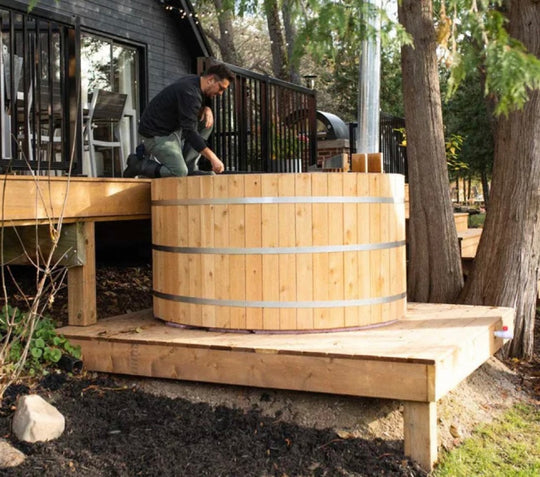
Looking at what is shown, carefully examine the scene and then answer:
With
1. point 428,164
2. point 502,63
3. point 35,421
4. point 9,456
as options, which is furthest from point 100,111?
point 502,63

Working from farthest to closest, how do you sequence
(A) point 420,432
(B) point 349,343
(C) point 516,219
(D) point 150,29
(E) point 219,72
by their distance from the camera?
(D) point 150,29 < (C) point 516,219 < (E) point 219,72 < (B) point 349,343 < (A) point 420,432

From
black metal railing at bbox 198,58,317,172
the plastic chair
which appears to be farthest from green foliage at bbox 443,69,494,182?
the plastic chair

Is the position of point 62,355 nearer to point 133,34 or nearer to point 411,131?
point 411,131

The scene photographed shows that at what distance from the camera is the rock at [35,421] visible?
3320 mm

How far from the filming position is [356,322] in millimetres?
4258

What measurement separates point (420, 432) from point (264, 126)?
16.1 feet

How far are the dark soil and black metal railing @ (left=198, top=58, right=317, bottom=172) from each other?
11.5 ft

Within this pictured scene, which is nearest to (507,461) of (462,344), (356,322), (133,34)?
(462,344)

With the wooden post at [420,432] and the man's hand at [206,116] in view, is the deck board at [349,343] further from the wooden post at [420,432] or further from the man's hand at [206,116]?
the man's hand at [206,116]

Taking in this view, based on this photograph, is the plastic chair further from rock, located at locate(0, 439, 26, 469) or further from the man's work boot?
rock, located at locate(0, 439, 26, 469)

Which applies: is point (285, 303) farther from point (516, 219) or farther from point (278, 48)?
point (278, 48)

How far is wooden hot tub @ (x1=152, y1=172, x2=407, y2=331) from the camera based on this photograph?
4.10m

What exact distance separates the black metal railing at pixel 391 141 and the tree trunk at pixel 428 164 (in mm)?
4016

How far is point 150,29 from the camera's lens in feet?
34.4
